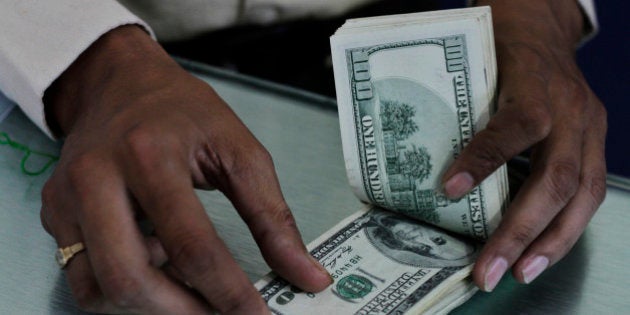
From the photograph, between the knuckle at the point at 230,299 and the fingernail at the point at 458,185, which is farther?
the fingernail at the point at 458,185

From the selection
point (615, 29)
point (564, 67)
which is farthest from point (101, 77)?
point (615, 29)

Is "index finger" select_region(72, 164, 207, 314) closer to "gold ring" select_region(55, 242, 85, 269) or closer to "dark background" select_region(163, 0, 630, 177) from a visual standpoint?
"gold ring" select_region(55, 242, 85, 269)

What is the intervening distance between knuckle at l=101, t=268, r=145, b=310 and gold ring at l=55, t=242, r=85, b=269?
0.07 meters

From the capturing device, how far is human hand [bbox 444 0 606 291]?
2.76 ft

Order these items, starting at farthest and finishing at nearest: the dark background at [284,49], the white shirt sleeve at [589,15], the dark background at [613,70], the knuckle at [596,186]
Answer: the dark background at [613,70] < the dark background at [284,49] < the white shirt sleeve at [589,15] < the knuckle at [596,186]

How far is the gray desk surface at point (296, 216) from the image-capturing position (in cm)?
86

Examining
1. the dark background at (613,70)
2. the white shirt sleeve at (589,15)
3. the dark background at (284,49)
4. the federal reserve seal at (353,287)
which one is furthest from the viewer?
the dark background at (613,70)

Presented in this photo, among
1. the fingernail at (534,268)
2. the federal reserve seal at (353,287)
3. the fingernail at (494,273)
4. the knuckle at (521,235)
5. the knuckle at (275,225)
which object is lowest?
the fingernail at (534,268)

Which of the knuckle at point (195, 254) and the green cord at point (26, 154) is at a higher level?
the knuckle at point (195, 254)

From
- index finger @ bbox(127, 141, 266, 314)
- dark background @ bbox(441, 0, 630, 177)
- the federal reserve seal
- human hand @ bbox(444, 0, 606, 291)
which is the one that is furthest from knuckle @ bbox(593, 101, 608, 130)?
dark background @ bbox(441, 0, 630, 177)

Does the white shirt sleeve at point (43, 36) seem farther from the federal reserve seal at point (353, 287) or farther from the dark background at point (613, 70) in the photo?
the dark background at point (613, 70)

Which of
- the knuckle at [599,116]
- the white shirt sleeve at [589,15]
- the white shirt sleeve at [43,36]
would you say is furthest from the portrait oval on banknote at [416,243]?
the white shirt sleeve at [589,15]

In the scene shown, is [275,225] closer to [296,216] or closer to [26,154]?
[296,216]

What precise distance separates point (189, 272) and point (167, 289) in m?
0.03
